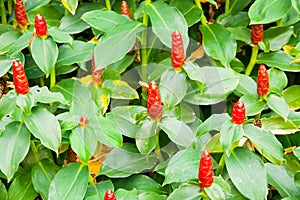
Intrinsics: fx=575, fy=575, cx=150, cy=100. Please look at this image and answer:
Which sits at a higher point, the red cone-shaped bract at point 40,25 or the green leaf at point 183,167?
the red cone-shaped bract at point 40,25

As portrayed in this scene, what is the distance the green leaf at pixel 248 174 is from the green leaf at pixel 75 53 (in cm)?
64

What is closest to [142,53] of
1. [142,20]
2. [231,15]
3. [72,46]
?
[142,20]

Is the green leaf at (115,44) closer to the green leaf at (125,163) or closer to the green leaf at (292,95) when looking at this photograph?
the green leaf at (125,163)

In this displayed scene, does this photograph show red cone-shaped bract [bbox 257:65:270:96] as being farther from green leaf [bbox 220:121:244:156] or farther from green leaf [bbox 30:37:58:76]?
green leaf [bbox 30:37:58:76]

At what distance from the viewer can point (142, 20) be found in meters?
2.09

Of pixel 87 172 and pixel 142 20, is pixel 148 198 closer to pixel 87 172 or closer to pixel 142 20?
pixel 87 172

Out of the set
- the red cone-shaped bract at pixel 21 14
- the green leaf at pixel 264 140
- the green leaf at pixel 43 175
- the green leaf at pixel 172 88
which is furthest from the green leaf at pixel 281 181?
the red cone-shaped bract at pixel 21 14

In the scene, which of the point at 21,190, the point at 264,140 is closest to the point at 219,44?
the point at 264,140

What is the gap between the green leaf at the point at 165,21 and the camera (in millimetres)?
1899

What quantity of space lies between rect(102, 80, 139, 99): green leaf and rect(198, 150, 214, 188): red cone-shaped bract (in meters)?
0.50

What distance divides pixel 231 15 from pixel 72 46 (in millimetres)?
663

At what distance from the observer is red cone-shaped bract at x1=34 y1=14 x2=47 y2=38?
71.8 inches

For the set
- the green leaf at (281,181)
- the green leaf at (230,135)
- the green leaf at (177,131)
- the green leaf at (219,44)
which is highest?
the green leaf at (219,44)

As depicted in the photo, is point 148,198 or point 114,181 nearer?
point 148,198
